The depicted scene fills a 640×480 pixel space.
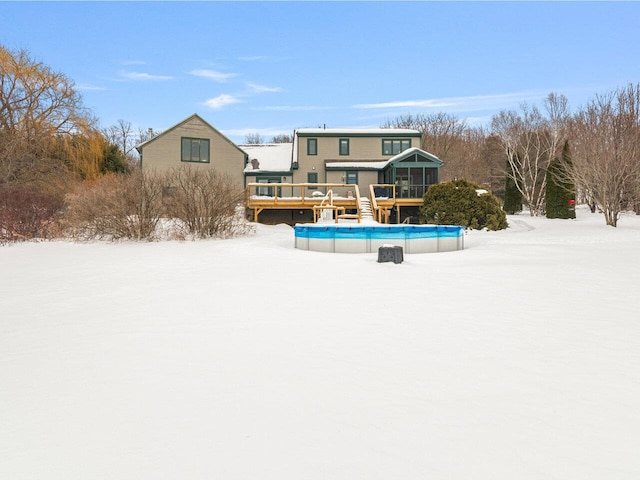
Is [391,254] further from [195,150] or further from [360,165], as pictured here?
[195,150]

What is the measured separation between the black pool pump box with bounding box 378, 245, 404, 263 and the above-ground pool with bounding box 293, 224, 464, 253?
2998 millimetres

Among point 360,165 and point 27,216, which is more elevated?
point 360,165

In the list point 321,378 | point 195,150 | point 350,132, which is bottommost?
point 321,378

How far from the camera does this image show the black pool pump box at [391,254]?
467 inches

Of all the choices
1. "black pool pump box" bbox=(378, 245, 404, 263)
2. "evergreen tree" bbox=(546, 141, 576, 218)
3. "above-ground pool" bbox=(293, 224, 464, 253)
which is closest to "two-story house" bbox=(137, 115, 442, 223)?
"evergreen tree" bbox=(546, 141, 576, 218)

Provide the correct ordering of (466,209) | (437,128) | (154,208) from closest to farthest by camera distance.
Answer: (154,208) → (466,209) → (437,128)

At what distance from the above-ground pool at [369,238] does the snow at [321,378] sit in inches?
219

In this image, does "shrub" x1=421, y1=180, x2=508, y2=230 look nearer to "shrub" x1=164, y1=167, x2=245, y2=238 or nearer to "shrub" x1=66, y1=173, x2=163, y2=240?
"shrub" x1=164, y1=167, x2=245, y2=238

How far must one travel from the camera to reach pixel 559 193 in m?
30.2

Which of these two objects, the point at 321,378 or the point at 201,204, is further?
the point at 201,204

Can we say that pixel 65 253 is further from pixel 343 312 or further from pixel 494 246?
pixel 494 246

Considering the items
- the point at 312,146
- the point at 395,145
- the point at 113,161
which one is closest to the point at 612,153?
the point at 395,145

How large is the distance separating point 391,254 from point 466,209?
42.8ft

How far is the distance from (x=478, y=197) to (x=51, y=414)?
2274cm
